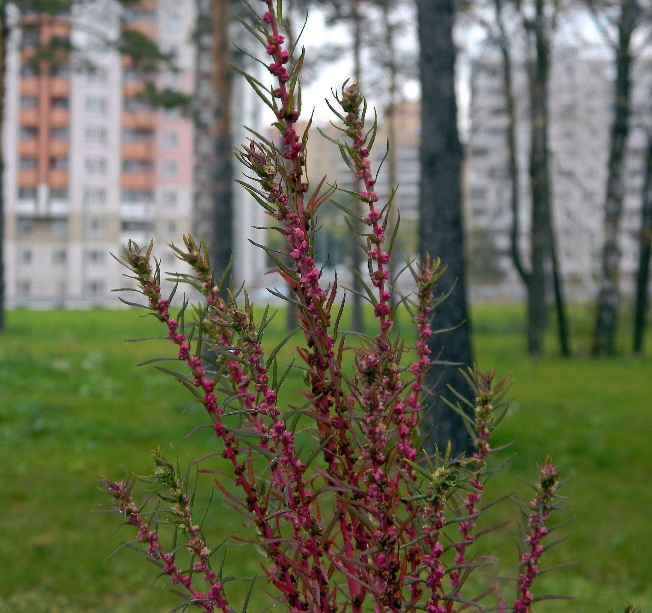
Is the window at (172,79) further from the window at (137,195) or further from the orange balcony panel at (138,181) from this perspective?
the window at (137,195)

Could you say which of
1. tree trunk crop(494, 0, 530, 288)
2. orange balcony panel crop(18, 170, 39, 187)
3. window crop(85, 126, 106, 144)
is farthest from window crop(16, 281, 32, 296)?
tree trunk crop(494, 0, 530, 288)

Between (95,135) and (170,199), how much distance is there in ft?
28.9

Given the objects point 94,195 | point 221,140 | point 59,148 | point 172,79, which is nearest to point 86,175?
point 94,195

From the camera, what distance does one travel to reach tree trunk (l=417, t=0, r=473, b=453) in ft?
25.3

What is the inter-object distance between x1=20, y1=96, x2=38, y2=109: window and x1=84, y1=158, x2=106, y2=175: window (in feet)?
14.2

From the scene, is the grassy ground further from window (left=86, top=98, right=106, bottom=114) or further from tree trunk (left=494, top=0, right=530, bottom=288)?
window (left=86, top=98, right=106, bottom=114)

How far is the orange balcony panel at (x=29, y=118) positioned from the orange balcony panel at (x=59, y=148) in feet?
4.63

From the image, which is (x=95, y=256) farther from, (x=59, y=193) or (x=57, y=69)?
(x=57, y=69)

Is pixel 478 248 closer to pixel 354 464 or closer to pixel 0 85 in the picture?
pixel 0 85

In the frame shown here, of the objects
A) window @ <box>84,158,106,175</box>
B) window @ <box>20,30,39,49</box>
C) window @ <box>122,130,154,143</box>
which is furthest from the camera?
window @ <box>122,130,154,143</box>

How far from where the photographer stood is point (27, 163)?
52531mm

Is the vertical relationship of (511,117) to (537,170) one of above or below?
above

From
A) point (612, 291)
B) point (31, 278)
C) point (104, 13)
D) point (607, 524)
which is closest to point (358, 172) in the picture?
point (607, 524)

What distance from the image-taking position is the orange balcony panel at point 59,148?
50.1 m
